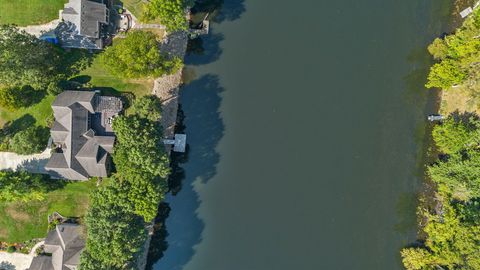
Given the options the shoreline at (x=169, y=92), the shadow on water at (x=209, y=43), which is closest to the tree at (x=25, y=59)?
the shoreline at (x=169, y=92)

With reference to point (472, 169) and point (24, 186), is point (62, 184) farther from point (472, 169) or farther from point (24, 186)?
point (472, 169)

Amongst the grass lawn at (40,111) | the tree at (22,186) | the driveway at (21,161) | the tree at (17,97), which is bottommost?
the tree at (22,186)

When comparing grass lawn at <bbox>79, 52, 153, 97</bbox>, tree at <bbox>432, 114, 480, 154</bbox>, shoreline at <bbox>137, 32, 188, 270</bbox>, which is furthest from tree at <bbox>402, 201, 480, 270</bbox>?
grass lawn at <bbox>79, 52, 153, 97</bbox>

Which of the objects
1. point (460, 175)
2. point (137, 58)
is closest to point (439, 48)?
point (460, 175)

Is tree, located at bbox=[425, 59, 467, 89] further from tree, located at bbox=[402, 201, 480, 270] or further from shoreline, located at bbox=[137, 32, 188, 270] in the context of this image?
shoreline, located at bbox=[137, 32, 188, 270]

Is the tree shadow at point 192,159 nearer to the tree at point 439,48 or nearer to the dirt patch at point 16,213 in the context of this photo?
the dirt patch at point 16,213
